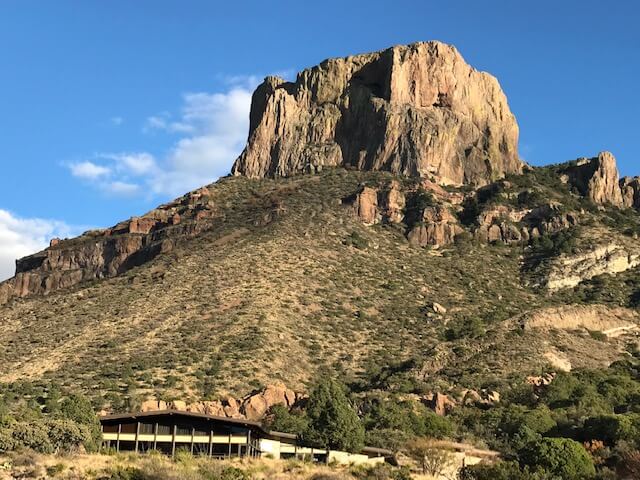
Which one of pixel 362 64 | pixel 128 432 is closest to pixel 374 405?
pixel 128 432

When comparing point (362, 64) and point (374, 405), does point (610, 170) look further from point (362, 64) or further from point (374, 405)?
point (374, 405)

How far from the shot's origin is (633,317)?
300ft

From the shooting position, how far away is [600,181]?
128 meters

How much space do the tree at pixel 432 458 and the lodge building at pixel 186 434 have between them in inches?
93.3

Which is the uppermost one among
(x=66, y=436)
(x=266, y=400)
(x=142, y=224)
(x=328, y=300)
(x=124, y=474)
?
(x=142, y=224)

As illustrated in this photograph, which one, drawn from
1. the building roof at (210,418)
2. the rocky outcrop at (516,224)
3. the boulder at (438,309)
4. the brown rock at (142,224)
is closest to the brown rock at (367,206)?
the rocky outcrop at (516,224)

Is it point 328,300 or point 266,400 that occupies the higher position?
point 328,300

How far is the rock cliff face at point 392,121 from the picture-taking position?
408 feet

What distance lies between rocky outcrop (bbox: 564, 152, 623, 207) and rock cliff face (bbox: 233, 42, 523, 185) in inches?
372

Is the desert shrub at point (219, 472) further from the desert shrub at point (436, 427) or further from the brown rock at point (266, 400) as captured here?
the desert shrub at point (436, 427)

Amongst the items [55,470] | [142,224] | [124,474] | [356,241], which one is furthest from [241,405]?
[142,224]

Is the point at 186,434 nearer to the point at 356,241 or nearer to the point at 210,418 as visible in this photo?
the point at 210,418

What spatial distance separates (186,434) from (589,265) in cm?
7029

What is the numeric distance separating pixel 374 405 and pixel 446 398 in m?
6.70
